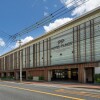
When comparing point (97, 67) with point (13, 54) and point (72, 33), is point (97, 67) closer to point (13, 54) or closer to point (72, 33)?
point (72, 33)

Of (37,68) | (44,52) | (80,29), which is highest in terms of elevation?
(80,29)

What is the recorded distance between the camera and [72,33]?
44.6 meters

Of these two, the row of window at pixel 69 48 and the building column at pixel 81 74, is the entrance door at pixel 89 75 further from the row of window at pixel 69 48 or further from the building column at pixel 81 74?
the row of window at pixel 69 48

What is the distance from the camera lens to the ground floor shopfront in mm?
40156

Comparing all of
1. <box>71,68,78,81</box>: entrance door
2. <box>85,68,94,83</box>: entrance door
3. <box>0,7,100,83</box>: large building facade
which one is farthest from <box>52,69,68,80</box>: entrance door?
<box>85,68,94,83</box>: entrance door

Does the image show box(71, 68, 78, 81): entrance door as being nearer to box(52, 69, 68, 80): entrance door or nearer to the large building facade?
the large building facade

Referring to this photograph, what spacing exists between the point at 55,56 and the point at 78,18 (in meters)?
11.6

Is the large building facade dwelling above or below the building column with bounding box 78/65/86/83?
above

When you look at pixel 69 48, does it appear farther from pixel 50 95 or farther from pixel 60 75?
pixel 50 95

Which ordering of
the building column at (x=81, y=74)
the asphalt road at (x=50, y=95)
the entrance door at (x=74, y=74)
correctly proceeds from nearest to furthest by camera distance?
1. the asphalt road at (x=50, y=95)
2. the building column at (x=81, y=74)
3. the entrance door at (x=74, y=74)

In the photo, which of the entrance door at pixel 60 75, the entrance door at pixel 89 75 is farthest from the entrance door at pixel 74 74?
the entrance door at pixel 89 75

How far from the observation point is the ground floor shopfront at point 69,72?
132 ft

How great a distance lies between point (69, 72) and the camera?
57156mm

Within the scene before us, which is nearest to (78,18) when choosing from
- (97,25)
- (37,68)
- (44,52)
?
(97,25)
